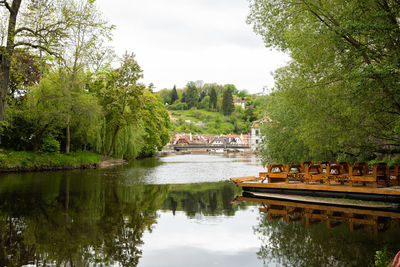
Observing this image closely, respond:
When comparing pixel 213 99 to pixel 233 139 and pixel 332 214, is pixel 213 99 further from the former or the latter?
pixel 332 214

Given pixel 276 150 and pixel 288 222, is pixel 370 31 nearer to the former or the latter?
pixel 288 222

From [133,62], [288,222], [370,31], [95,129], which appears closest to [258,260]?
[288,222]

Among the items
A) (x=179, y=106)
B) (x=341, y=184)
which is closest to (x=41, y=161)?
(x=341, y=184)

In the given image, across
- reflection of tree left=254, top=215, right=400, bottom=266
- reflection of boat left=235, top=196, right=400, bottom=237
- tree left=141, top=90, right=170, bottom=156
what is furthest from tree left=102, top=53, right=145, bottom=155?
reflection of tree left=254, top=215, right=400, bottom=266

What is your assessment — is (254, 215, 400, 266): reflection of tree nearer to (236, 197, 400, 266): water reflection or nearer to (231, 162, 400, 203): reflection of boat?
(236, 197, 400, 266): water reflection

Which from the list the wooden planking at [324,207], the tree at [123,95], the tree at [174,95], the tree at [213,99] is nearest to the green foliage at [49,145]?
the tree at [123,95]

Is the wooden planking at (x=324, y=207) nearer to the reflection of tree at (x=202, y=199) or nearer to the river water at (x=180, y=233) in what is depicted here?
the river water at (x=180, y=233)

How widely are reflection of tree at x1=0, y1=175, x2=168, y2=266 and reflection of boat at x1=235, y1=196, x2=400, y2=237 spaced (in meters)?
4.44

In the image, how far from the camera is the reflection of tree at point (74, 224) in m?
7.34

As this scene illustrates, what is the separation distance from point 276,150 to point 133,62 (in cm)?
2266

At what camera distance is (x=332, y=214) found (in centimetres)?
1190

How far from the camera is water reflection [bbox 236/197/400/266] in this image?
755cm

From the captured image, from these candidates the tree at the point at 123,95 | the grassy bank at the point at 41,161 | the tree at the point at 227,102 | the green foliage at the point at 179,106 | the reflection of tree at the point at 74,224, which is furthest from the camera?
the green foliage at the point at 179,106

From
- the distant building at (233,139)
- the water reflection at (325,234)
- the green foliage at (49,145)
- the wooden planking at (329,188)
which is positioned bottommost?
the water reflection at (325,234)
